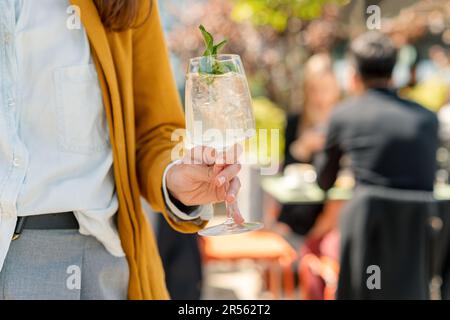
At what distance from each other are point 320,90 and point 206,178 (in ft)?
12.5

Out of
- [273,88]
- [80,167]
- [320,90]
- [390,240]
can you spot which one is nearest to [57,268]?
[80,167]

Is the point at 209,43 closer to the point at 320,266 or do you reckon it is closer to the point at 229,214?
the point at 229,214

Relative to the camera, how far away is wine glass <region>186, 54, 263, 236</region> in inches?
47.9

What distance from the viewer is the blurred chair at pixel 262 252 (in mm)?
4422

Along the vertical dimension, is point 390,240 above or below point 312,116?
below

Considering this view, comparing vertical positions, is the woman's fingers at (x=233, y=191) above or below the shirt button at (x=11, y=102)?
below

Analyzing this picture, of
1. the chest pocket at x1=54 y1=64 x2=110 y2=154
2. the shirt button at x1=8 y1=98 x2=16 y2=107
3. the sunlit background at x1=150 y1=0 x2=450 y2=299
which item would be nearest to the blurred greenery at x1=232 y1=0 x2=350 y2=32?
the sunlit background at x1=150 y1=0 x2=450 y2=299

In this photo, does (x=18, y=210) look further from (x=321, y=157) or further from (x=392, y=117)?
(x=321, y=157)

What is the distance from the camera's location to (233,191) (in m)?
1.23

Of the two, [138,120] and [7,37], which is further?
[138,120]

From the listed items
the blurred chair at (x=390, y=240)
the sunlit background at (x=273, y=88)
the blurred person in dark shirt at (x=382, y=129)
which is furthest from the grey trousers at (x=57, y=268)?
the blurred person in dark shirt at (x=382, y=129)

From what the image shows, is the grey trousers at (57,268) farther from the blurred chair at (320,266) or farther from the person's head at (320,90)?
the person's head at (320,90)

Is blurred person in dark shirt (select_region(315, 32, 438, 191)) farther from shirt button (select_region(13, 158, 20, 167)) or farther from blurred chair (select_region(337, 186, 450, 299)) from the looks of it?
shirt button (select_region(13, 158, 20, 167))

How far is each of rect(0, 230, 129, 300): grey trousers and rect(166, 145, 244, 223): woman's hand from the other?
21 centimetres
